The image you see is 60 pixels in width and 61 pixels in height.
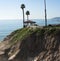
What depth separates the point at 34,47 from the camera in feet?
201

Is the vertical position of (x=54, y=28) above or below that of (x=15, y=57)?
above

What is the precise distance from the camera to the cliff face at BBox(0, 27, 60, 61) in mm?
56500

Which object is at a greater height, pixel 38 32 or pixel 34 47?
pixel 38 32

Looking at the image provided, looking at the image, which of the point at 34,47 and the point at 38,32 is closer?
the point at 34,47

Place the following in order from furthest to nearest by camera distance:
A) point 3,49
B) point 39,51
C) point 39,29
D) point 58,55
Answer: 1. point 3,49
2. point 39,29
3. point 39,51
4. point 58,55

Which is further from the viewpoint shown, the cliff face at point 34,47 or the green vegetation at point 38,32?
the green vegetation at point 38,32

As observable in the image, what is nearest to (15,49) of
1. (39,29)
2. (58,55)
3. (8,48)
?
(8,48)

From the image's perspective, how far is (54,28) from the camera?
6019cm

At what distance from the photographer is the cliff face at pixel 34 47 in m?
56.5

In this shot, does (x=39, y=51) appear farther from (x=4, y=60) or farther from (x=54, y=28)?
(x=4, y=60)

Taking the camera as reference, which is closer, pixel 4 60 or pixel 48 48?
pixel 48 48

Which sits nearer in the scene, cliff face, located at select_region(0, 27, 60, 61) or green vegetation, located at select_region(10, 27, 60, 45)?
cliff face, located at select_region(0, 27, 60, 61)

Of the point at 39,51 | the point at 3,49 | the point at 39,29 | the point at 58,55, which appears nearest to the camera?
the point at 58,55

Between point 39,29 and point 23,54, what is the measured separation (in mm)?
6129
